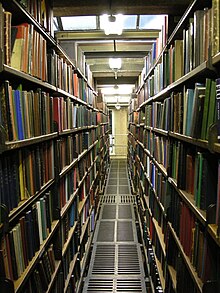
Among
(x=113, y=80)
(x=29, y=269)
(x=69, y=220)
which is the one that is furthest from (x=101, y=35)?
(x=113, y=80)

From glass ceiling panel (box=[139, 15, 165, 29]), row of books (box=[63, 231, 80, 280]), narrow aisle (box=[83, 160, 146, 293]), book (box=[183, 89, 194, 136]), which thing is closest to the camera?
book (box=[183, 89, 194, 136])

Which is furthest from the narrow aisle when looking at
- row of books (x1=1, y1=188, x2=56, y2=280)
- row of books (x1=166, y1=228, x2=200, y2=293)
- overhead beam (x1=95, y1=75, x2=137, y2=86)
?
overhead beam (x1=95, y1=75, x2=137, y2=86)

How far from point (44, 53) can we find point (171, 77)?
97 centimetres

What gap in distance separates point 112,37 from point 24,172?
3.01m

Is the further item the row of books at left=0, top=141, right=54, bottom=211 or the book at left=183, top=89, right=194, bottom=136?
the book at left=183, top=89, right=194, bottom=136

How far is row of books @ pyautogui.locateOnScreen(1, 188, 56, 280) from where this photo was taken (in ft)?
4.56

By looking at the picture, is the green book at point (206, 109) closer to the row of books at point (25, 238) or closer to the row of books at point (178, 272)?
the row of books at point (178, 272)

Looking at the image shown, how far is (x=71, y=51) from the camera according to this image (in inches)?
142

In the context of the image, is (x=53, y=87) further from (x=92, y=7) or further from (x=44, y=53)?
(x=92, y=7)

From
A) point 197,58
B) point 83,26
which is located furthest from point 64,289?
point 83,26

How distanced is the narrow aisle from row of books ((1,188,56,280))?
1801mm

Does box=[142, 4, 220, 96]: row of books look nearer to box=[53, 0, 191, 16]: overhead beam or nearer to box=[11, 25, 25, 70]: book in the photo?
box=[53, 0, 191, 16]: overhead beam

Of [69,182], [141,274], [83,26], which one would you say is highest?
[83,26]

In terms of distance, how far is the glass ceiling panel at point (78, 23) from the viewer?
13.9 ft
